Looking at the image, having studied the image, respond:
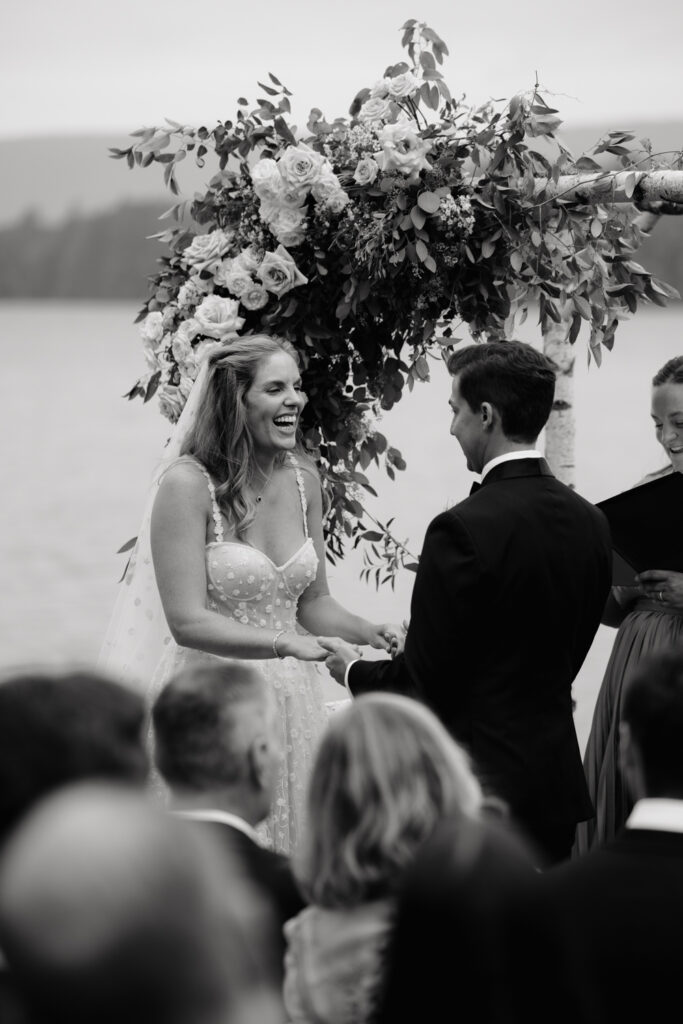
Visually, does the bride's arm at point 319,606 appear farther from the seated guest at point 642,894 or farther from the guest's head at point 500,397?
the seated guest at point 642,894

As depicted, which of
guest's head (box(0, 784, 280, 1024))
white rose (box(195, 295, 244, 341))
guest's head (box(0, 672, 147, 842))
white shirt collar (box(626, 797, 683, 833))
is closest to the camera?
guest's head (box(0, 784, 280, 1024))

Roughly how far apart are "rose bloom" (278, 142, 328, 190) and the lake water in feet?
19.2

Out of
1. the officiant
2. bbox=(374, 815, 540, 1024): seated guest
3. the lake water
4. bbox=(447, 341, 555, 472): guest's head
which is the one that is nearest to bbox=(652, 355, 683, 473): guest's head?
the officiant

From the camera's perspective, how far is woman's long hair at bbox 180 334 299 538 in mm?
3645

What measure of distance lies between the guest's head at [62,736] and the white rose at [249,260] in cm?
251

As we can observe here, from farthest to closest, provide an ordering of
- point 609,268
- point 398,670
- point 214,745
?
1. point 609,268
2. point 398,670
3. point 214,745

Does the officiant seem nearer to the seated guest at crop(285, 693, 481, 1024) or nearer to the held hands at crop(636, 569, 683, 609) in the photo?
the held hands at crop(636, 569, 683, 609)

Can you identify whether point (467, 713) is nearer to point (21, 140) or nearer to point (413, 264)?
point (413, 264)

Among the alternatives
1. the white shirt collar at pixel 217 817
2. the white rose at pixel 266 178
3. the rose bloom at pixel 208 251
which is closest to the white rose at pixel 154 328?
the rose bloom at pixel 208 251

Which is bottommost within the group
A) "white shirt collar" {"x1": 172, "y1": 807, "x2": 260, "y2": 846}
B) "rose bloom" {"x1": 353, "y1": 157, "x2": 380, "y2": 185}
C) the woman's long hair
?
"white shirt collar" {"x1": 172, "y1": 807, "x2": 260, "y2": 846}

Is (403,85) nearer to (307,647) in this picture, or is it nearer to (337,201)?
(337,201)

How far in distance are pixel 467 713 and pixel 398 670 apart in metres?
0.21

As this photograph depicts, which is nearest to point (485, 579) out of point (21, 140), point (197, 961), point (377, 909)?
point (377, 909)

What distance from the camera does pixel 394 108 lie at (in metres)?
3.72
